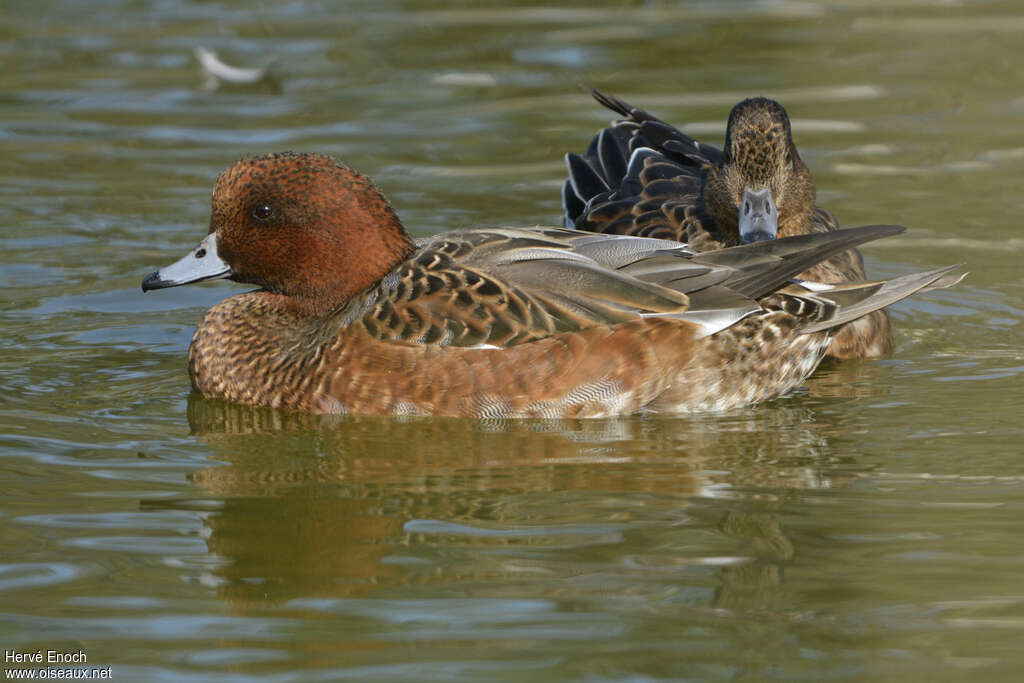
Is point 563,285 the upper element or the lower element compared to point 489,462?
upper

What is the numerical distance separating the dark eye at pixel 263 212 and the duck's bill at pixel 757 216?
212 cm

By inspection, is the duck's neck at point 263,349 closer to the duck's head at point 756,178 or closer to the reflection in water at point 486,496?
the reflection in water at point 486,496

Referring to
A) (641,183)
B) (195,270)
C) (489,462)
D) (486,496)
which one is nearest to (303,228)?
(195,270)

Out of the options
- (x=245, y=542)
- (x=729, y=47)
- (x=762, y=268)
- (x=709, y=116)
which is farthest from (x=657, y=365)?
(x=729, y=47)

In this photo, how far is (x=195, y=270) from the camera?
6.96 meters

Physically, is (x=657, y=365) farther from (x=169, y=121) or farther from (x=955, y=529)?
(x=169, y=121)

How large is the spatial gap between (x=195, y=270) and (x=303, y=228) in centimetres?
48

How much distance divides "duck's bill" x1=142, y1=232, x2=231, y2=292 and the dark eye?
208 millimetres

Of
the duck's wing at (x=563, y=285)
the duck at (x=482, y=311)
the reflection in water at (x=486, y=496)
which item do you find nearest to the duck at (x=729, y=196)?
the duck at (x=482, y=311)

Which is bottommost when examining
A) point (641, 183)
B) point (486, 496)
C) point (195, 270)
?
point (486, 496)

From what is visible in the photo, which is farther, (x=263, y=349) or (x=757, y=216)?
(x=757, y=216)

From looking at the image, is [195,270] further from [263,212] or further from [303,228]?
[303,228]

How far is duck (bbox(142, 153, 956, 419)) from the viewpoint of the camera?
6.58 meters

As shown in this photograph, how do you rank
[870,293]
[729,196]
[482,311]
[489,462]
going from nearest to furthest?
[489,462]
[482,311]
[870,293]
[729,196]
